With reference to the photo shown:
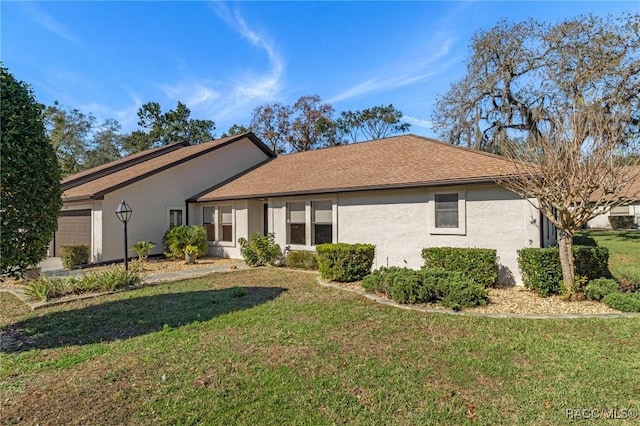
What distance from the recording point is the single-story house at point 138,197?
14664 millimetres

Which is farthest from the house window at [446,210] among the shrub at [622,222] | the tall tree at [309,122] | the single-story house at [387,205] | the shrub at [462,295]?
the shrub at [622,222]

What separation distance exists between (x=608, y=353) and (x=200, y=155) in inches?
672

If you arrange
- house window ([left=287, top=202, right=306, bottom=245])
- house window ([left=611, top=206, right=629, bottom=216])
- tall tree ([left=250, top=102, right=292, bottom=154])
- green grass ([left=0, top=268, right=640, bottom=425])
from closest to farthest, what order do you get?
1. green grass ([left=0, top=268, right=640, bottom=425])
2. house window ([left=287, top=202, right=306, bottom=245])
3. house window ([left=611, top=206, right=629, bottom=216])
4. tall tree ([left=250, top=102, right=292, bottom=154])

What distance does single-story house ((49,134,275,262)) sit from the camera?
14.7 m

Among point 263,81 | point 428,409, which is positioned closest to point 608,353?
point 428,409

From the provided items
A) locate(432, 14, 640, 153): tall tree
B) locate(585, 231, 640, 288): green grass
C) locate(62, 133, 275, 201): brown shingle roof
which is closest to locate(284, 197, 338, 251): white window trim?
locate(62, 133, 275, 201): brown shingle roof

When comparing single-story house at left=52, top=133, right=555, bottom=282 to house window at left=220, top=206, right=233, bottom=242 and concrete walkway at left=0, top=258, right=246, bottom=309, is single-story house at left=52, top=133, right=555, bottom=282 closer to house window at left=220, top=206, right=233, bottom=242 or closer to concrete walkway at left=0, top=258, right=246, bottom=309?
house window at left=220, top=206, right=233, bottom=242

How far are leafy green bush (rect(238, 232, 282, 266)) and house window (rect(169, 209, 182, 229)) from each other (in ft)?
16.5

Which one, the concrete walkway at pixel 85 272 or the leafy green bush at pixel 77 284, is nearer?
the concrete walkway at pixel 85 272

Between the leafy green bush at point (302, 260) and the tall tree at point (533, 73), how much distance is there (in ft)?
46.1

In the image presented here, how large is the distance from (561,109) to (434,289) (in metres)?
5.08

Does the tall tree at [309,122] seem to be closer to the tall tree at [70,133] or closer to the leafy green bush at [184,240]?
the tall tree at [70,133]

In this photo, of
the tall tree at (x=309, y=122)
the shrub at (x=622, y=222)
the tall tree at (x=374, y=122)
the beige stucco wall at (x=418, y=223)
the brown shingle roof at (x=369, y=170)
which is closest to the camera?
the beige stucco wall at (x=418, y=223)

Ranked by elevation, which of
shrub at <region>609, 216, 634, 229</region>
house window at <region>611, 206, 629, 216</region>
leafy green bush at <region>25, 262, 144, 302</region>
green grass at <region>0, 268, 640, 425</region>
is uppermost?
house window at <region>611, 206, 629, 216</region>
